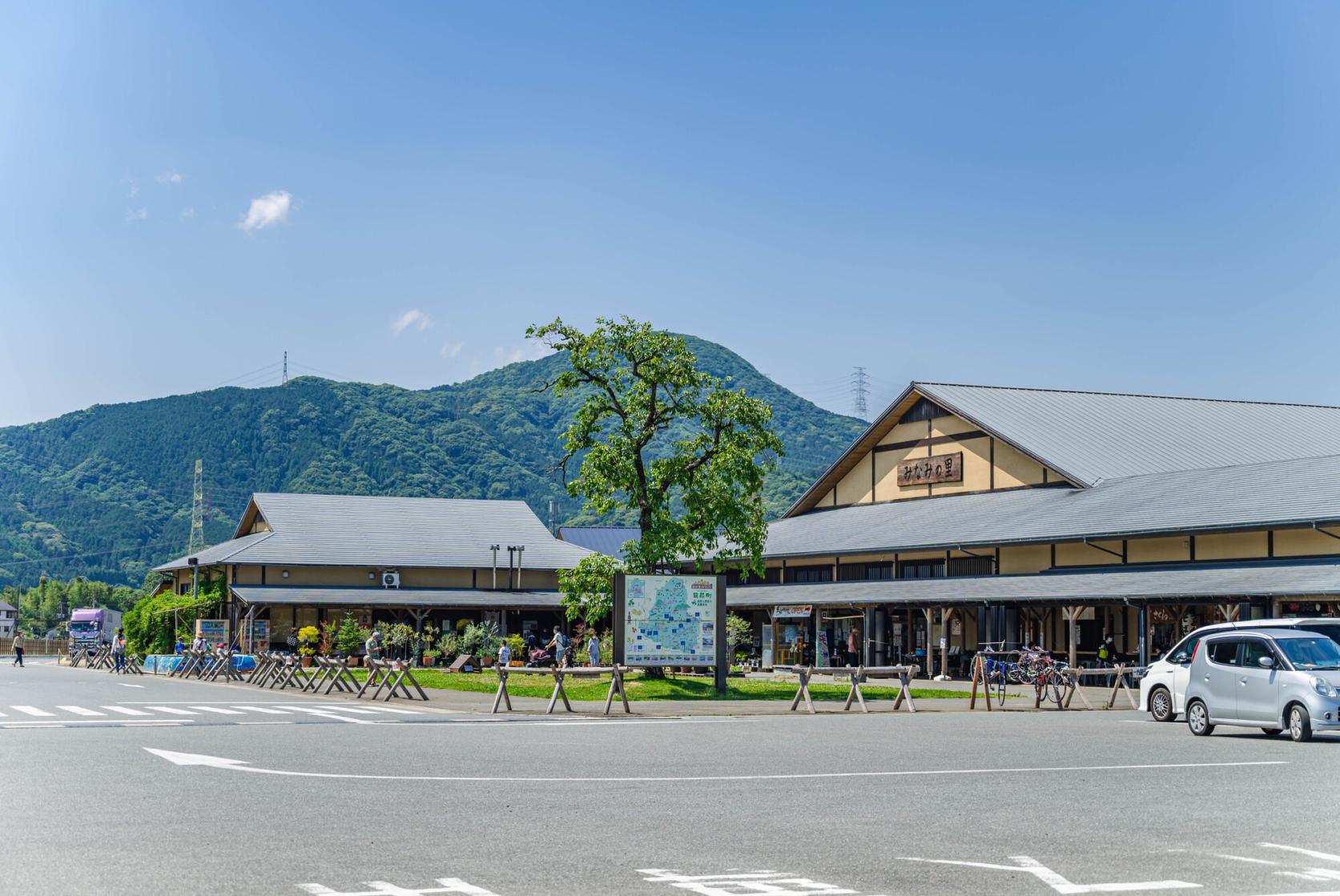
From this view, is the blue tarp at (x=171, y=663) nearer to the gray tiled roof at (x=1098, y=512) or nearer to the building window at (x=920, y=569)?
the gray tiled roof at (x=1098, y=512)

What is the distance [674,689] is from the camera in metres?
32.6

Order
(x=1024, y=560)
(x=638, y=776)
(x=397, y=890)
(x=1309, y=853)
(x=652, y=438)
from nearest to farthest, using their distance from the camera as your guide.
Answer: (x=397, y=890) → (x=1309, y=853) → (x=638, y=776) → (x=652, y=438) → (x=1024, y=560)

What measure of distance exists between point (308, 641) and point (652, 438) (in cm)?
2435

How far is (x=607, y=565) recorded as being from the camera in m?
36.0

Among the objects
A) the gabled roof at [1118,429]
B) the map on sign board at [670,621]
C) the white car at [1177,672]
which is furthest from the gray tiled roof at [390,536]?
the white car at [1177,672]

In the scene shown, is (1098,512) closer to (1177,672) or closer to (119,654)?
(1177,672)

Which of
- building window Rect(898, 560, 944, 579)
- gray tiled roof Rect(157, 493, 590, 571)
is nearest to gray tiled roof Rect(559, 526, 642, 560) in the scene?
gray tiled roof Rect(157, 493, 590, 571)

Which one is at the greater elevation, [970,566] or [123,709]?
[970,566]

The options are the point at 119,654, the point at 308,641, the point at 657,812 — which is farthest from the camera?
the point at 308,641

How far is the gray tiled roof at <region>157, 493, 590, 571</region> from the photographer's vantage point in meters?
60.9

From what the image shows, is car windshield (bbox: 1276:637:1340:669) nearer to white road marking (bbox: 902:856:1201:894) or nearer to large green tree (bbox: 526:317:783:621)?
white road marking (bbox: 902:856:1201:894)

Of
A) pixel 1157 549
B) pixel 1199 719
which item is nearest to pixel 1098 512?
pixel 1157 549

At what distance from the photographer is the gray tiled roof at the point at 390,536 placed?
60906mm

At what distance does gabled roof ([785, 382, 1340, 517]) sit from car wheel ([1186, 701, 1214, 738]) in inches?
1036
